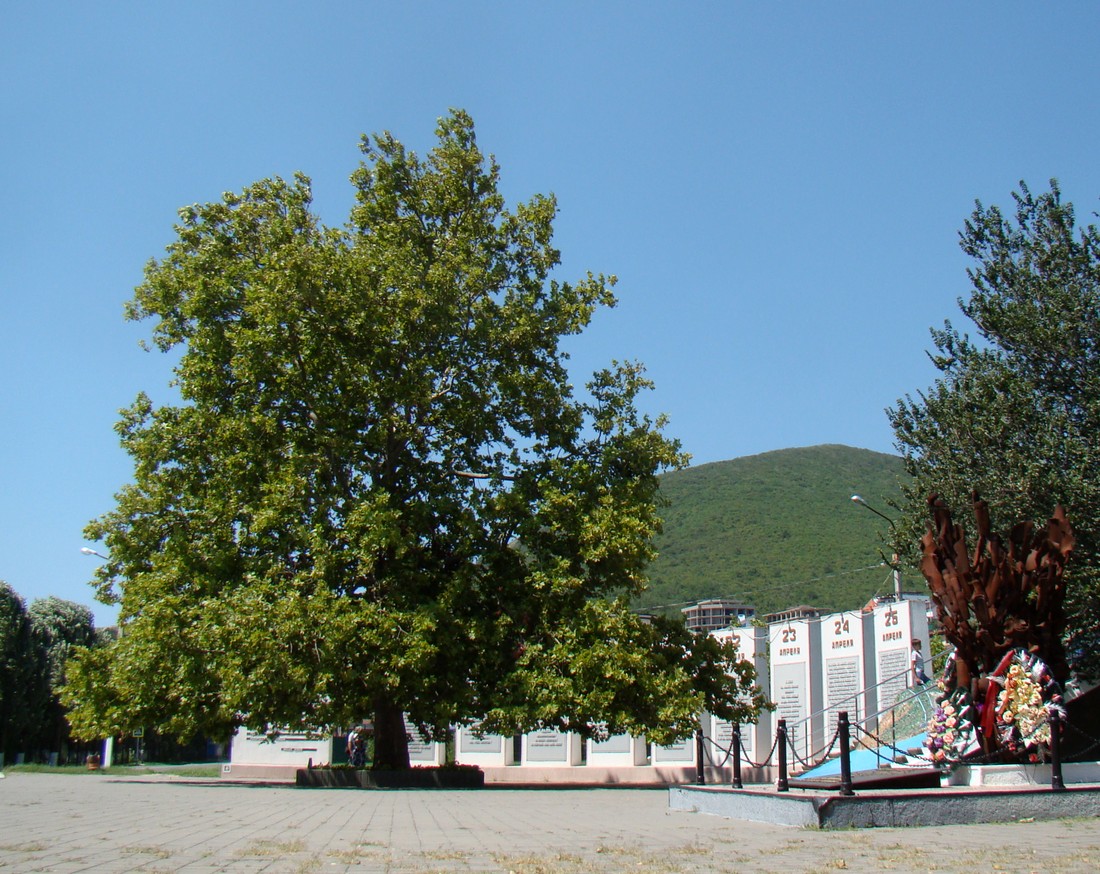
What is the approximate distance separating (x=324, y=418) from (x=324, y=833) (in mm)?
12645

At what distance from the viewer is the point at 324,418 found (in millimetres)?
21156

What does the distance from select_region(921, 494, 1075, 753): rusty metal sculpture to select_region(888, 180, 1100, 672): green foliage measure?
13.5ft

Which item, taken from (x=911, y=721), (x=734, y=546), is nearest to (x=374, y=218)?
(x=911, y=721)

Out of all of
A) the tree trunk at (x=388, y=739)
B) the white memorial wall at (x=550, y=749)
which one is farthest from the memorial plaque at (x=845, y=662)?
the tree trunk at (x=388, y=739)

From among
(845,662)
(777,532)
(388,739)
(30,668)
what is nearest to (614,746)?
(845,662)

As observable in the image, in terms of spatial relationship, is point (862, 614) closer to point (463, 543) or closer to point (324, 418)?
point (463, 543)

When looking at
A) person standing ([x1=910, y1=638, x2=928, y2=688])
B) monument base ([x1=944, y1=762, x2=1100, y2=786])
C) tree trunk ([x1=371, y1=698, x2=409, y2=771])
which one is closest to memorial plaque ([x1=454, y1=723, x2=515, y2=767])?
tree trunk ([x1=371, y1=698, x2=409, y2=771])

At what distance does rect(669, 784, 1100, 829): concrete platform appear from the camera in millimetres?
10086

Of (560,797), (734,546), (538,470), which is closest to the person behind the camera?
(560,797)

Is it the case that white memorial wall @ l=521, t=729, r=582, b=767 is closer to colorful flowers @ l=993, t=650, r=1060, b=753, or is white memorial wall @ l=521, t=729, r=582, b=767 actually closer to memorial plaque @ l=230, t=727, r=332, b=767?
memorial plaque @ l=230, t=727, r=332, b=767

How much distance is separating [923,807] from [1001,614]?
13.9ft

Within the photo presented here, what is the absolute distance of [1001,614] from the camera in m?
13.6

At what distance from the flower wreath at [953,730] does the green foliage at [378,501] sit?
21.7ft

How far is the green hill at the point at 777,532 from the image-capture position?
73.1 metres
